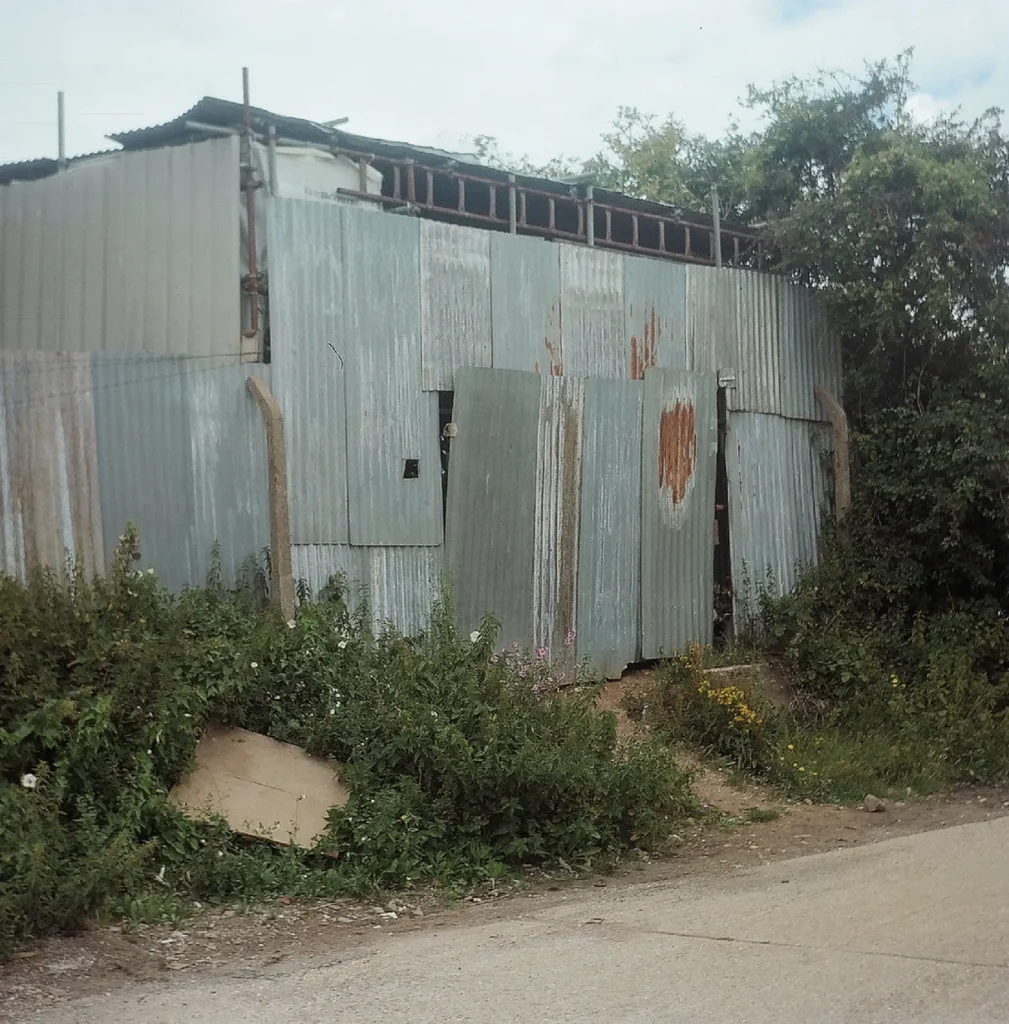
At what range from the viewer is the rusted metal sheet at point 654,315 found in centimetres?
1205

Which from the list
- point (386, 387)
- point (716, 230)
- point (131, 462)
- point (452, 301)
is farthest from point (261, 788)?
point (716, 230)

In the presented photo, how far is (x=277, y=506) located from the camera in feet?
30.9

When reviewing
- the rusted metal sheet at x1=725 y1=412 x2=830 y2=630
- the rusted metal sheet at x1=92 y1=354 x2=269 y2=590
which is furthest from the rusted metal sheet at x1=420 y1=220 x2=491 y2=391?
the rusted metal sheet at x1=725 y1=412 x2=830 y2=630

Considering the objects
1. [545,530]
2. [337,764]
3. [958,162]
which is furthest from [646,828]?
[958,162]

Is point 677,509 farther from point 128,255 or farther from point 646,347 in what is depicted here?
point 128,255

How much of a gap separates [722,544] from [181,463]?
593 centimetres

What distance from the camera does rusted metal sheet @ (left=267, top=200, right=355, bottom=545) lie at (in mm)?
9664

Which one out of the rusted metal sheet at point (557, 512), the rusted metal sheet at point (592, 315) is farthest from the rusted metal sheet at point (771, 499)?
the rusted metal sheet at point (557, 512)

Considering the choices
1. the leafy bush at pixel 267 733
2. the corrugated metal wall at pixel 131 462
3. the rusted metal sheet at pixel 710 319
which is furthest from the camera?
the rusted metal sheet at pixel 710 319

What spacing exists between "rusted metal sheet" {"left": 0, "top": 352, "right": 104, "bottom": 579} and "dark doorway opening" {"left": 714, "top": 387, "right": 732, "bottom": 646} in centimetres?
642

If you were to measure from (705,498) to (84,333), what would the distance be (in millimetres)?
6074

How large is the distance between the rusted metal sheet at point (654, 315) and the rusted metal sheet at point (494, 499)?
146cm

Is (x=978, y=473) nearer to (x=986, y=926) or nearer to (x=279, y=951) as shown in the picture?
(x=986, y=926)

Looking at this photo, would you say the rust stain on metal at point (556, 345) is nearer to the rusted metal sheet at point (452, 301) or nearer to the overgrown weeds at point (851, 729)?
the rusted metal sheet at point (452, 301)
